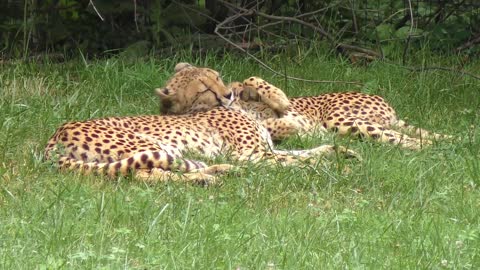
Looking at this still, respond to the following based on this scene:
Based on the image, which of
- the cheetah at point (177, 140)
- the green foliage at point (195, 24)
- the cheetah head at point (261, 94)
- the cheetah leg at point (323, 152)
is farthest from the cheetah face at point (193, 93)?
the green foliage at point (195, 24)

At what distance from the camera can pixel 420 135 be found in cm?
699

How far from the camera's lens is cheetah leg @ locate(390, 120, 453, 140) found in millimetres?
7180

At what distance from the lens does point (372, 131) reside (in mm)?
7438

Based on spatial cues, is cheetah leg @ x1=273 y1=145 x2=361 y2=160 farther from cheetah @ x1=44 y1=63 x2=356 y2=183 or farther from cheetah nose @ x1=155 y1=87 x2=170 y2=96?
cheetah nose @ x1=155 y1=87 x2=170 y2=96

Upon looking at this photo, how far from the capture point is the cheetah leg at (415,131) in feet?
23.6

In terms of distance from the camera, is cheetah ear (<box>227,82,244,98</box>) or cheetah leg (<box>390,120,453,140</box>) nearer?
cheetah leg (<box>390,120,453,140</box>)

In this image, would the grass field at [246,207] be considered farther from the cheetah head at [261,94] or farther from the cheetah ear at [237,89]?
the cheetah ear at [237,89]

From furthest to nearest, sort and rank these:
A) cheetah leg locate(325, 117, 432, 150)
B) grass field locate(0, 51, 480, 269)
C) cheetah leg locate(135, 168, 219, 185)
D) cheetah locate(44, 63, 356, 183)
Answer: cheetah leg locate(325, 117, 432, 150) → cheetah locate(44, 63, 356, 183) → cheetah leg locate(135, 168, 219, 185) → grass field locate(0, 51, 480, 269)

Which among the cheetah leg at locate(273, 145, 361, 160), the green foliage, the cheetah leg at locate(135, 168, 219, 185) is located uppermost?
the cheetah leg at locate(135, 168, 219, 185)

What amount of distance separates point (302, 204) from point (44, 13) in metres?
4.52

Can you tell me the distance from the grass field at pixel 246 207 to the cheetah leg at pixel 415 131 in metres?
0.10

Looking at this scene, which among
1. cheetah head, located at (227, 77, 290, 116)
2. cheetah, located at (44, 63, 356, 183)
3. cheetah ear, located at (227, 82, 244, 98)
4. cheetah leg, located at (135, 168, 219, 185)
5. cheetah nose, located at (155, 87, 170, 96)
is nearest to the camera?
cheetah leg, located at (135, 168, 219, 185)

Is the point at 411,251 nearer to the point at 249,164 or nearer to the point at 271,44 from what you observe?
the point at 249,164

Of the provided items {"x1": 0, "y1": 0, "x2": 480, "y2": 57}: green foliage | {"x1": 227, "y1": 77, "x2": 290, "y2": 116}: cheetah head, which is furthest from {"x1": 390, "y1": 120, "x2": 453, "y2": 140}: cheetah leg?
{"x1": 0, "y1": 0, "x2": 480, "y2": 57}: green foliage
